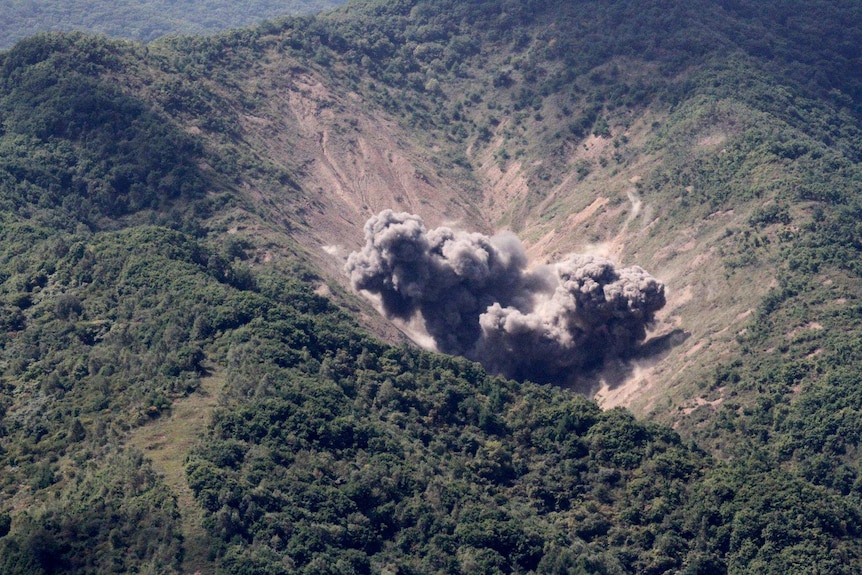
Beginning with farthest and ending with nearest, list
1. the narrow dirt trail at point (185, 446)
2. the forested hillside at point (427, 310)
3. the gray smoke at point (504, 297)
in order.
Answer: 1. the gray smoke at point (504, 297)
2. the forested hillside at point (427, 310)
3. the narrow dirt trail at point (185, 446)

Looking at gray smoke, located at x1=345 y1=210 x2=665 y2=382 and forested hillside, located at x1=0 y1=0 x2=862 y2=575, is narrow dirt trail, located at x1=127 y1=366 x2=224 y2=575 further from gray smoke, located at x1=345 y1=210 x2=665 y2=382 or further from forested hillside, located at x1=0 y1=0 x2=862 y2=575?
gray smoke, located at x1=345 y1=210 x2=665 y2=382

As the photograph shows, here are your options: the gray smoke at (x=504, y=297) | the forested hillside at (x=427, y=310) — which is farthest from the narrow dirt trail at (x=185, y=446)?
the gray smoke at (x=504, y=297)

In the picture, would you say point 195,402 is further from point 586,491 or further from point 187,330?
point 586,491

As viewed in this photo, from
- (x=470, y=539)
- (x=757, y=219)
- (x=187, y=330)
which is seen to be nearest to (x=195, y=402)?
(x=187, y=330)

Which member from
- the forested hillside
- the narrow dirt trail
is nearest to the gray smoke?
the forested hillside

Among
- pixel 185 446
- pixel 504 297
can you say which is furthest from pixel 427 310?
pixel 185 446

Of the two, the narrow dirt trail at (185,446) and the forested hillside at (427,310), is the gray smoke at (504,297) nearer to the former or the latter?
the forested hillside at (427,310)

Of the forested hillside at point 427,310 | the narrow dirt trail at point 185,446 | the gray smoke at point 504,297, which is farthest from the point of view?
the gray smoke at point 504,297

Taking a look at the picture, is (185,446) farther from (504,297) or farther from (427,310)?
(504,297)
